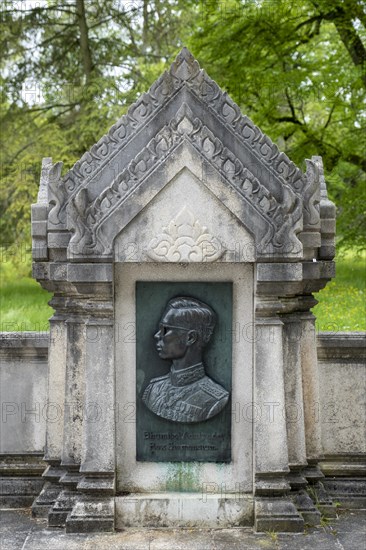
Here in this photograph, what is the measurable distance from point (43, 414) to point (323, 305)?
19.3 feet

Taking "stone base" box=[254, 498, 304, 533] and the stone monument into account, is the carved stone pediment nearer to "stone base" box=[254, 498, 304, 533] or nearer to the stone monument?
the stone monument

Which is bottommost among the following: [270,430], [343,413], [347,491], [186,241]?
[347,491]

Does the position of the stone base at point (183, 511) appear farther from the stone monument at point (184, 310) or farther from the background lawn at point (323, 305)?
the background lawn at point (323, 305)

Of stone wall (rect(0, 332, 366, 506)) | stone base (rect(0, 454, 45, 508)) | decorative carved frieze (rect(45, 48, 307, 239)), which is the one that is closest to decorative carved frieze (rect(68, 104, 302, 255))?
decorative carved frieze (rect(45, 48, 307, 239))

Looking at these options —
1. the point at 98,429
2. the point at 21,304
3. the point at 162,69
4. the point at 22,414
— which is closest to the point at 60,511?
the point at 98,429

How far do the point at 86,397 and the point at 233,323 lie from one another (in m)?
1.21

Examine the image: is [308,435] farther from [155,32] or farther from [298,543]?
[155,32]

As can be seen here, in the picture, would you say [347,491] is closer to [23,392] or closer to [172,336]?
[172,336]

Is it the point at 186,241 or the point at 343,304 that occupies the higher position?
the point at 343,304

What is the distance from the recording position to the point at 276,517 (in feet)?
21.7

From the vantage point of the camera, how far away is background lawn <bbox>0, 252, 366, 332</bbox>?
1069 cm

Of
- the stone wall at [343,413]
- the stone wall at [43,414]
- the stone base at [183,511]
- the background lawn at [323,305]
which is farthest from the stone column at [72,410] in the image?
the background lawn at [323,305]

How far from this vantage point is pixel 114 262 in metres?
6.43

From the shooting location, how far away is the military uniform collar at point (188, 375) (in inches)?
263
